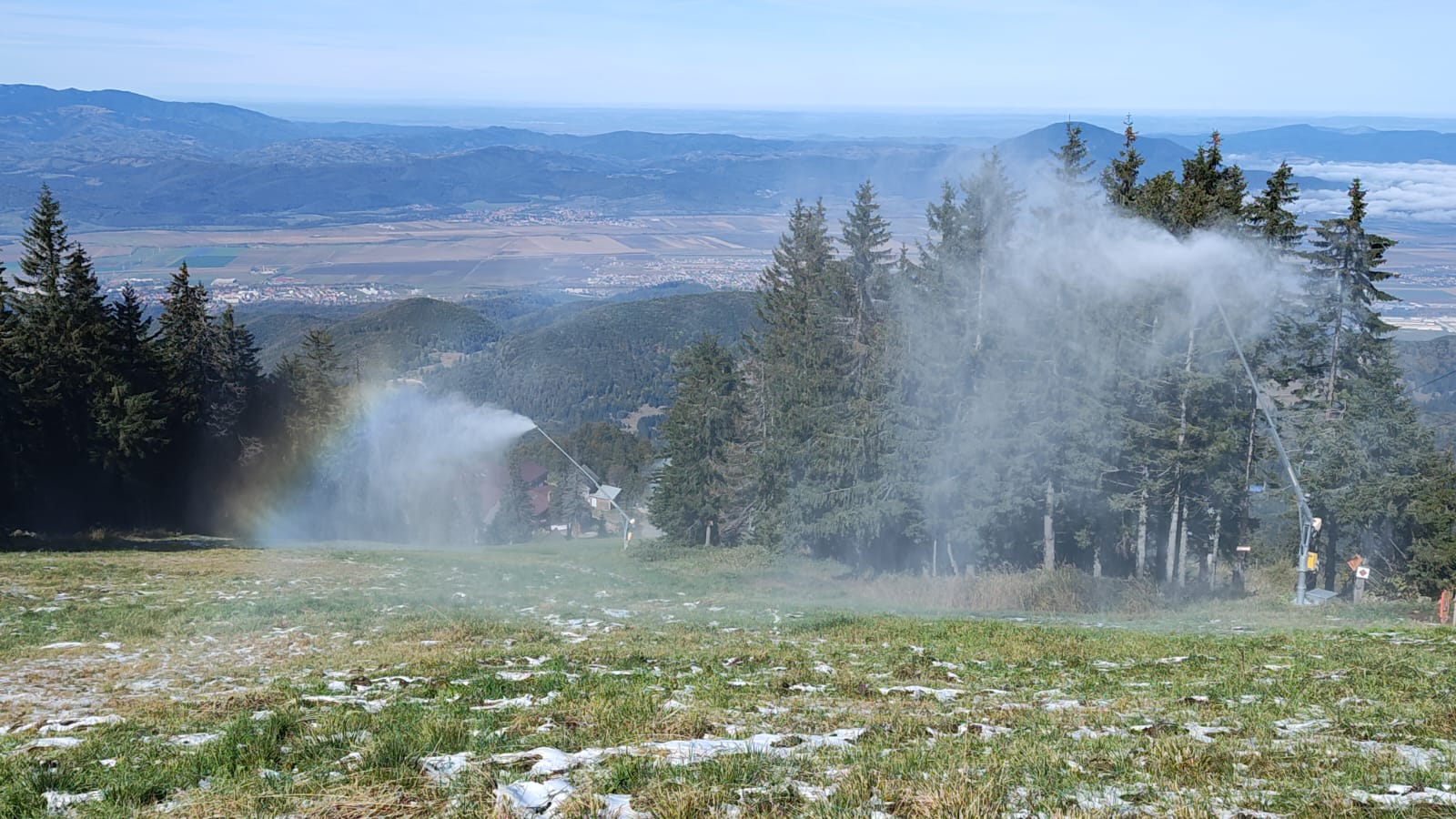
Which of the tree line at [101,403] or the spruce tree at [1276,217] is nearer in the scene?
the spruce tree at [1276,217]

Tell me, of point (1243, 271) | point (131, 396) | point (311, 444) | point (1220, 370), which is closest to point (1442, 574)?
point (1220, 370)

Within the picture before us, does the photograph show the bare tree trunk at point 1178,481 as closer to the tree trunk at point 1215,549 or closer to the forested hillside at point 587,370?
the tree trunk at point 1215,549

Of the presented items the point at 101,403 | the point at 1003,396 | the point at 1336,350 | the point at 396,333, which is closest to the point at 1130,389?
the point at 1003,396

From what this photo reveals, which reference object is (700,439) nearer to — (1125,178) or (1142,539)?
(1142,539)

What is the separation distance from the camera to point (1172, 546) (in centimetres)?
3978

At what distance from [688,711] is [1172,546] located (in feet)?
114

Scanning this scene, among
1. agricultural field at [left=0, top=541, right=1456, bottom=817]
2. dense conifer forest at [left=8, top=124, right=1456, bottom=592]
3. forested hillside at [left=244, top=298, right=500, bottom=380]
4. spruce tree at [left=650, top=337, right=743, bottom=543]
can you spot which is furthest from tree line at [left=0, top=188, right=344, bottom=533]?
forested hillside at [left=244, top=298, right=500, bottom=380]

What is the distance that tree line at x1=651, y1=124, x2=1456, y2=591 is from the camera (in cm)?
3538

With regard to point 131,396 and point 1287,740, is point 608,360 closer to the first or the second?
point 131,396

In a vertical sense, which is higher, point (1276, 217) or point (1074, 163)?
point (1074, 163)

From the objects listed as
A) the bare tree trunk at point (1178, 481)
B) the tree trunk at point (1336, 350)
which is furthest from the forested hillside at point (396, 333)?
the tree trunk at point (1336, 350)

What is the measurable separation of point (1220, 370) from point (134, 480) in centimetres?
5005

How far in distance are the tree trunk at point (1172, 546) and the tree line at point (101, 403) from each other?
45.0 meters

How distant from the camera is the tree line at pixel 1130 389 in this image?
35.4 m
